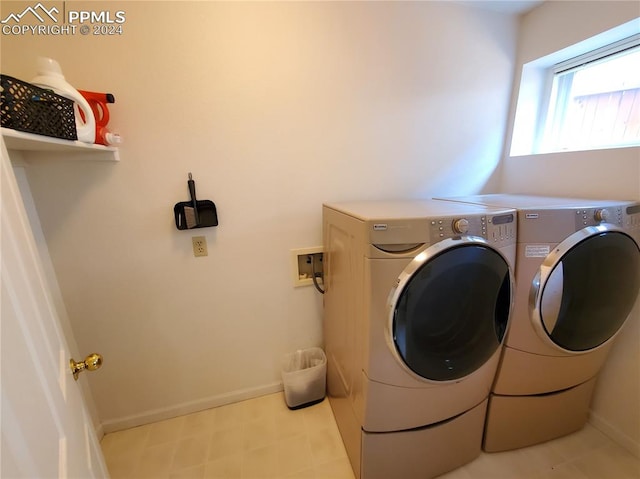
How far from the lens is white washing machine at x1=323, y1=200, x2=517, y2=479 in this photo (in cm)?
82

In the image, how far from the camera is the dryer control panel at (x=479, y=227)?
0.82 meters

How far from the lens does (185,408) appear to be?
1.51 meters

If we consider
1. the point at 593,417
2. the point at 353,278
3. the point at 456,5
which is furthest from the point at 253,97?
the point at 593,417

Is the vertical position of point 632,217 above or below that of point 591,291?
above

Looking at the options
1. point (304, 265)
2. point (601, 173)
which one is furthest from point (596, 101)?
point (304, 265)

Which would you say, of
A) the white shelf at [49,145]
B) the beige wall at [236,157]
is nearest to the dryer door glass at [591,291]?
the beige wall at [236,157]

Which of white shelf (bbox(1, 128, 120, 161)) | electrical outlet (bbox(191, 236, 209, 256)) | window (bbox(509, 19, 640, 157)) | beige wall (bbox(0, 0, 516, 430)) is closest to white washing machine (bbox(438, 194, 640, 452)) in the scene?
window (bbox(509, 19, 640, 157))

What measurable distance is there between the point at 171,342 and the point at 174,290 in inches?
11.6

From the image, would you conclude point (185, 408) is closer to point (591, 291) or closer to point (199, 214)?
point (199, 214)

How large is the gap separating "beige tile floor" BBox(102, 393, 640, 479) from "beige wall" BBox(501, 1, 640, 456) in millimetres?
151

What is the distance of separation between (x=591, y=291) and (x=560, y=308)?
0.14 meters

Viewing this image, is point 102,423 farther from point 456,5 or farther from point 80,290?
point 456,5

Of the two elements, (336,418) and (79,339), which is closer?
(79,339)

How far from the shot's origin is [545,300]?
0.98 m
